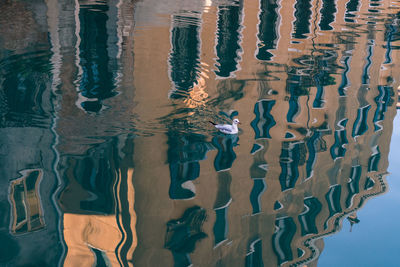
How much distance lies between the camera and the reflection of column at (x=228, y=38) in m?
18.1

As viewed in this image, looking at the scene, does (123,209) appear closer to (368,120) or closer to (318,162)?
(318,162)

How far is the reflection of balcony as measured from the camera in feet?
26.8

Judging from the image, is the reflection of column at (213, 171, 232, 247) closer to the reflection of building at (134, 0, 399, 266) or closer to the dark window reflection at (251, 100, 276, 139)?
the reflection of building at (134, 0, 399, 266)

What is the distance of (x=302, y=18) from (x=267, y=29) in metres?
4.07

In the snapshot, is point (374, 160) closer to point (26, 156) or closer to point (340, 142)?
point (340, 142)

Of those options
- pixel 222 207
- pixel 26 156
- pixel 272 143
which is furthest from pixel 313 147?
pixel 26 156

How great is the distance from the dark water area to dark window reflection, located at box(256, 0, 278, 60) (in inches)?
16.2

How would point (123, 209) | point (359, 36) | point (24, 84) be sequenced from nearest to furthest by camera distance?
Result: 1. point (123, 209)
2. point (24, 84)
3. point (359, 36)

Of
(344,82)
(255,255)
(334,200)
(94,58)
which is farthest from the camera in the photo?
(94,58)

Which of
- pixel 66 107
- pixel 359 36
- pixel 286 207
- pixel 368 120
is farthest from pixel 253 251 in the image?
pixel 359 36

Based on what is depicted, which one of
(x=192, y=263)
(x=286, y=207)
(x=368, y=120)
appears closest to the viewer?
(x=192, y=263)

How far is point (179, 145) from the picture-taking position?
11.0 metres

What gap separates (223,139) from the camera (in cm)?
1152

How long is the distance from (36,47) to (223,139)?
27.0ft
